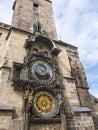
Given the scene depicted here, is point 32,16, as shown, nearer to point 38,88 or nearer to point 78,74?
point 78,74

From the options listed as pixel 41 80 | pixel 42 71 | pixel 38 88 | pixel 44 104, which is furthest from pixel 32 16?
pixel 44 104

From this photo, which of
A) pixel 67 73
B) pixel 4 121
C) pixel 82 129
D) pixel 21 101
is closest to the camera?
pixel 4 121

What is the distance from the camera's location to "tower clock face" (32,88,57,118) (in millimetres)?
8038

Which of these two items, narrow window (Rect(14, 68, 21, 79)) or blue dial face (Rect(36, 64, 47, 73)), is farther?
blue dial face (Rect(36, 64, 47, 73))

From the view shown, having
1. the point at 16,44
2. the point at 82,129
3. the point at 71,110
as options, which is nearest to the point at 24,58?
the point at 16,44

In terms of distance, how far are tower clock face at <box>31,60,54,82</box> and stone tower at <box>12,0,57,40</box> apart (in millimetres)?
4715

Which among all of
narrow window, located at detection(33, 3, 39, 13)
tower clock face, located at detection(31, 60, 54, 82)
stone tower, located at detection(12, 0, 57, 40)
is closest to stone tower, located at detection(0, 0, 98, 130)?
tower clock face, located at detection(31, 60, 54, 82)

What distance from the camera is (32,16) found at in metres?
14.9

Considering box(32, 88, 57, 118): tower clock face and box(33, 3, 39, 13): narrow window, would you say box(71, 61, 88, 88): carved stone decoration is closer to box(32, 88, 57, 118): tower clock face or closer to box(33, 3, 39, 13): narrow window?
box(32, 88, 57, 118): tower clock face

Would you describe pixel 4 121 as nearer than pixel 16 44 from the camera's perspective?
Yes

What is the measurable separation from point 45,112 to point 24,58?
404cm

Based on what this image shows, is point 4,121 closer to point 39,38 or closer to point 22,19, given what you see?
point 39,38

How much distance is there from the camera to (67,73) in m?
11.3

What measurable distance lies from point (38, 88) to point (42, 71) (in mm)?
1586
